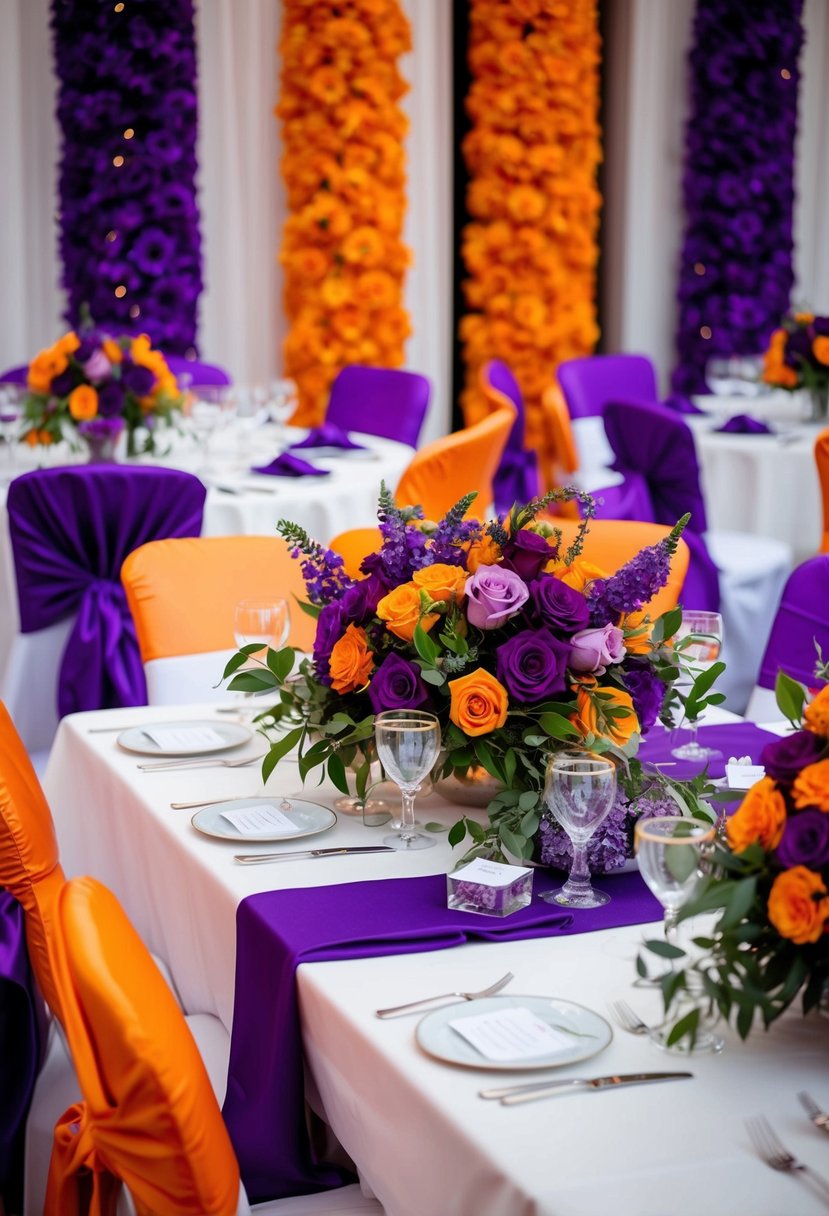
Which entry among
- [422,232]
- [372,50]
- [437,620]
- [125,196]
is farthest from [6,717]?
[422,232]

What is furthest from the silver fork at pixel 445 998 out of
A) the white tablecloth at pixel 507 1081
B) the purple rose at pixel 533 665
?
the purple rose at pixel 533 665

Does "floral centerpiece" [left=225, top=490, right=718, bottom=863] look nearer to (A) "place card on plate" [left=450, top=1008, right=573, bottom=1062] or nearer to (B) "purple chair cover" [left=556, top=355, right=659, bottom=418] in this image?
(A) "place card on plate" [left=450, top=1008, right=573, bottom=1062]

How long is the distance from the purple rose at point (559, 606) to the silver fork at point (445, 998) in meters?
0.48

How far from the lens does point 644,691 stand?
5.97 ft

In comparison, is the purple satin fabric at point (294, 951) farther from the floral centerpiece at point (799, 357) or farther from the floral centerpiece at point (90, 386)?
the floral centerpiece at point (799, 357)

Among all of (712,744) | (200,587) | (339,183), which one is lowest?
(712,744)

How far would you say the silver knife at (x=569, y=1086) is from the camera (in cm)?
120

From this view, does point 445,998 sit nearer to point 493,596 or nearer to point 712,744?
point 493,596

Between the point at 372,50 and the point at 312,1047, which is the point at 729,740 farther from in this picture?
the point at 372,50

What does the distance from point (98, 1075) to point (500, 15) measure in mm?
6774

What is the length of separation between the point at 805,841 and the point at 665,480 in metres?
3.00

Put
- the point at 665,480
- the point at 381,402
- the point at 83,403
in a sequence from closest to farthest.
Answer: the point at 83,403, the point at 665,480, the point at 381,402

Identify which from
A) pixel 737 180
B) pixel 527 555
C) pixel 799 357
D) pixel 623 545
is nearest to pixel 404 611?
pixel 527 555

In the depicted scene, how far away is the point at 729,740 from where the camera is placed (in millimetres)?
2248
